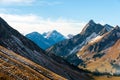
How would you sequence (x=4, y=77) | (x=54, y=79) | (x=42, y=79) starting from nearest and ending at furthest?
1. (x=4, y=77)
2. (x=42, y=79)
3. (x=54, y=79)

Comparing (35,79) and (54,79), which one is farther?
(54,79)

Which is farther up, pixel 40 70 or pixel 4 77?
pixel 40 70

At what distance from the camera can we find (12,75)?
91.5 m

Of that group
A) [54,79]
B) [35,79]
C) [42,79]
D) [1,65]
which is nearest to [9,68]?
[1,65]

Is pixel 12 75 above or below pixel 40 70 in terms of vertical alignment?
below

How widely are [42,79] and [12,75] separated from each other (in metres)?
20.1

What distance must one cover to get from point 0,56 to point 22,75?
1844 cm

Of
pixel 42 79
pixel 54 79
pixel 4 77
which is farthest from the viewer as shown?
pixel 54 79

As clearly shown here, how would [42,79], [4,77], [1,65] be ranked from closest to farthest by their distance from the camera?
[4,77], [1,65], [42,79]

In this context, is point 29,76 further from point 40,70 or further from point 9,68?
point 40,70

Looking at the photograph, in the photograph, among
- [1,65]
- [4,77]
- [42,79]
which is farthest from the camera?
[42,79]

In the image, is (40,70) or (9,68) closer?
(9,68)

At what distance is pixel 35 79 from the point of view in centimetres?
10081

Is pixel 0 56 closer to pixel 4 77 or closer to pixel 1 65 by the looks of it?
pixel 1 65
